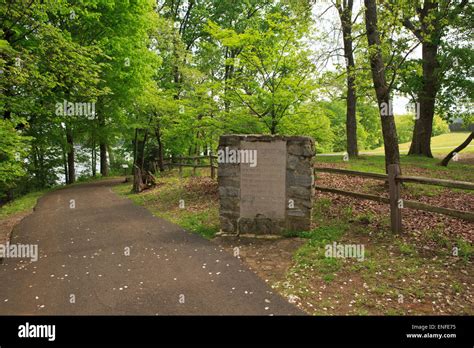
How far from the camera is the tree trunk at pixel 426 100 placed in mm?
16453

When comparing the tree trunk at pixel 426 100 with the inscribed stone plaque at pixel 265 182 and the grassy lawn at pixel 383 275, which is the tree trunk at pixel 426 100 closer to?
the grassy lawn at pixel 383 275

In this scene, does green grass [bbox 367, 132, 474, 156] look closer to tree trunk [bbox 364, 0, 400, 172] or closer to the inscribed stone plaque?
tree trunk [bbox 364, 0, 400, 172]

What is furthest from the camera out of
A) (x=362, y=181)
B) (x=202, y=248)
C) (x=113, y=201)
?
(x=113, y=201)

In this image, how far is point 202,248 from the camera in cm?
710

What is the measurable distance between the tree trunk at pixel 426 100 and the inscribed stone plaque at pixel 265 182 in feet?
42.5

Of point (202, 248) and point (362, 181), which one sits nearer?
point (202, 248)

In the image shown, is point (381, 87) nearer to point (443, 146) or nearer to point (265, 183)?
point (265, 183)

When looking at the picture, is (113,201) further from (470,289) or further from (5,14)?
(470,289)

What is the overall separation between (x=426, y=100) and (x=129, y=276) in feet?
61.9

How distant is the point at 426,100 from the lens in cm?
1723

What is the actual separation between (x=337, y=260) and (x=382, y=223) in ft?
8.43

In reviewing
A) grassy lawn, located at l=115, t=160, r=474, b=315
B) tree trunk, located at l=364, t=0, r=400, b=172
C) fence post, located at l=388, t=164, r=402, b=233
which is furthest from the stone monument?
tree trunk, located at l=364, t=0, r=400, b=172
